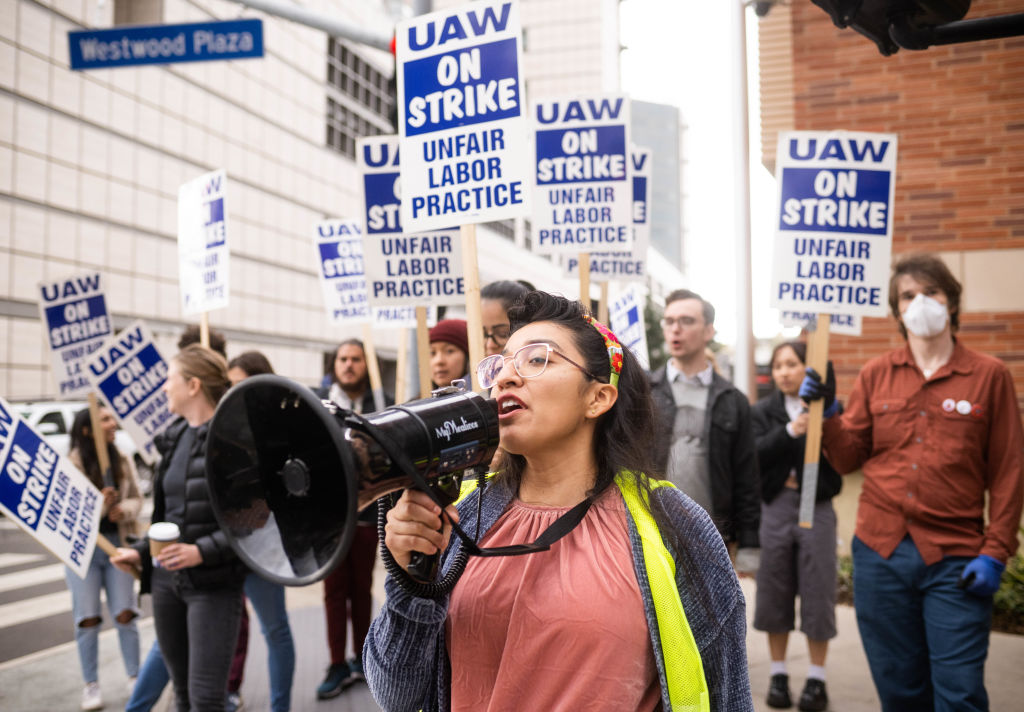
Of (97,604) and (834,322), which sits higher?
(834,322)

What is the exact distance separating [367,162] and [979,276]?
239 inches

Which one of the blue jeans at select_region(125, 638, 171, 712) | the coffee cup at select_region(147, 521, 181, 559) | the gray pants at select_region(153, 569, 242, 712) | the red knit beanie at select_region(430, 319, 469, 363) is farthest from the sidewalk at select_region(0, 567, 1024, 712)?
the red knit beanie at select_region(430, 319, 469, 363)

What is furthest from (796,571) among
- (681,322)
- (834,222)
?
(834,222)

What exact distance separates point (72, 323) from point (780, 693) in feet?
16.9

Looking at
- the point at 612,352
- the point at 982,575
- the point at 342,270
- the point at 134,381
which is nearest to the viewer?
the point at 612,352

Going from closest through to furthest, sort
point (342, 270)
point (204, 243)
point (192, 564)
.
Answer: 1. point (192, 564)
2. point (204, 243)
3. point (342, 270)

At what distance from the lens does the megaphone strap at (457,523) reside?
1.36m

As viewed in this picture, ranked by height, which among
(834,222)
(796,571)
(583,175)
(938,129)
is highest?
(938,129)

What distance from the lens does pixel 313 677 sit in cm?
574

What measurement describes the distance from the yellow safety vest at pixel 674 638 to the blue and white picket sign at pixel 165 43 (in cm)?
717

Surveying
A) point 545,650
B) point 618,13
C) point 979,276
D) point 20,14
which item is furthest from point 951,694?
point 618,13

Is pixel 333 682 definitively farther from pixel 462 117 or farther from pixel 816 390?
pixel 462 117

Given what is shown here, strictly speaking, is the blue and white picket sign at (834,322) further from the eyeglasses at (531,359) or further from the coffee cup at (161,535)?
the eyeglasses at (531,359)

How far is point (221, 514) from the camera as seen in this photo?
143cm
